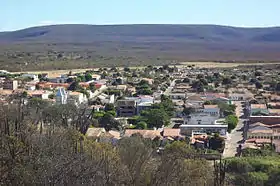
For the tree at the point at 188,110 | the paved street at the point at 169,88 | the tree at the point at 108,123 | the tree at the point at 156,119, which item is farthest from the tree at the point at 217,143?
the paved street at the point at 169,88

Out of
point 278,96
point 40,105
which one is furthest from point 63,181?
point 278,96

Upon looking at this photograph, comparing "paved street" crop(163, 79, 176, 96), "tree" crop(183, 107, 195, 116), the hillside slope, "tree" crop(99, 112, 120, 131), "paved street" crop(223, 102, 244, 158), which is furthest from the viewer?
the hillside slope

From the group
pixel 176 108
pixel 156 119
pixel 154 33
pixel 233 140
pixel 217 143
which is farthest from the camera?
pixel 154 33

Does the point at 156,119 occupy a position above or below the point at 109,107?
above

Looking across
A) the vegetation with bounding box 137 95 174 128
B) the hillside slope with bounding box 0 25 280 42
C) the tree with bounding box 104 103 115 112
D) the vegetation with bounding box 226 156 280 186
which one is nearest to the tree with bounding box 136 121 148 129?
the vegetation with bounding box 137 95 174 128

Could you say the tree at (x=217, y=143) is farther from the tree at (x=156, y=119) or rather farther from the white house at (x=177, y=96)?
the white house at (x=177, y=96)

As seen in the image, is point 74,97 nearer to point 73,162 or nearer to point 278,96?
point 278,96

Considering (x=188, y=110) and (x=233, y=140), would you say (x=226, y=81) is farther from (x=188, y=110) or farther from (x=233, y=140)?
(x=233, y=140)

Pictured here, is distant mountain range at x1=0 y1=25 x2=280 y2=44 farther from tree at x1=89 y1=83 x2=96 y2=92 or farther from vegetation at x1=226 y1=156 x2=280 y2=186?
vegetation at x1=226 y1=156 x2=280 y2=186

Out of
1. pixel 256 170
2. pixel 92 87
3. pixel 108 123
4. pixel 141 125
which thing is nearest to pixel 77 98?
pixel 92 87
